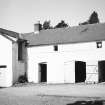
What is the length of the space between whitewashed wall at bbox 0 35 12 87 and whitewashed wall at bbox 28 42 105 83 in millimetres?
3530

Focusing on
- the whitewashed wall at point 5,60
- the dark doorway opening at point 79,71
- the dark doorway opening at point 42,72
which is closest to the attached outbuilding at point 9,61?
the whitewashed wall at point 5,60

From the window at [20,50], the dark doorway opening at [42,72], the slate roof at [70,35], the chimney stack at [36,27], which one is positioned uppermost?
the chimney stack at [36,27]

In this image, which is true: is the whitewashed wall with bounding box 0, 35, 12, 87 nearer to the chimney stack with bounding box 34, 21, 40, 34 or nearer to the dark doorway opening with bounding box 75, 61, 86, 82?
the chimney stack with bounding box 34, 21, 40, 34

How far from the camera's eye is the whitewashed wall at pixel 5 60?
28023 millimetres

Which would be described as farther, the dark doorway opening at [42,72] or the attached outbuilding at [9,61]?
the dark doorway opening at [42,72]

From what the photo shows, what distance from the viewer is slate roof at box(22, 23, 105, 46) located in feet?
91.7

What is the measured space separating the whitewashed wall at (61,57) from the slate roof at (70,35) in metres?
0.72

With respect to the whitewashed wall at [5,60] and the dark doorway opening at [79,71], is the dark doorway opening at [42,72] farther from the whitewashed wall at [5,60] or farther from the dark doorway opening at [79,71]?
the dark doorway opening at [79,71]

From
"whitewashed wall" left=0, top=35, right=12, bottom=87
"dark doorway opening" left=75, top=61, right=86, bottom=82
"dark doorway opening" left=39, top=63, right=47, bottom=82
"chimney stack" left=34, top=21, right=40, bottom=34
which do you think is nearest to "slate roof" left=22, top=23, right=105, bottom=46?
"chimney stack" left=34, top=21, right=40, bottom=34

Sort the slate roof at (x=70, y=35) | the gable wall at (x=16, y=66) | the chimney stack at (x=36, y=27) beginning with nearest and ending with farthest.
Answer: the slate roof at (x=70, y=35)
the gable wall at (x=16, y=66)
the chimney stack at (x=36, y=27)

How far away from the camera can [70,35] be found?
3016 cm

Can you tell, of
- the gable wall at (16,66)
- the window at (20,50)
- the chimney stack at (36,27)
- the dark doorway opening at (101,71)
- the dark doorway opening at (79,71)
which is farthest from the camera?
the chimney stack at (36,27)

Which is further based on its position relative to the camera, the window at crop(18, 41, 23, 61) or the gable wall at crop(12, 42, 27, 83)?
the window at crop(18, 41, 23, 61)

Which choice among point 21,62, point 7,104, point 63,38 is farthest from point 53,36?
point 7,104
